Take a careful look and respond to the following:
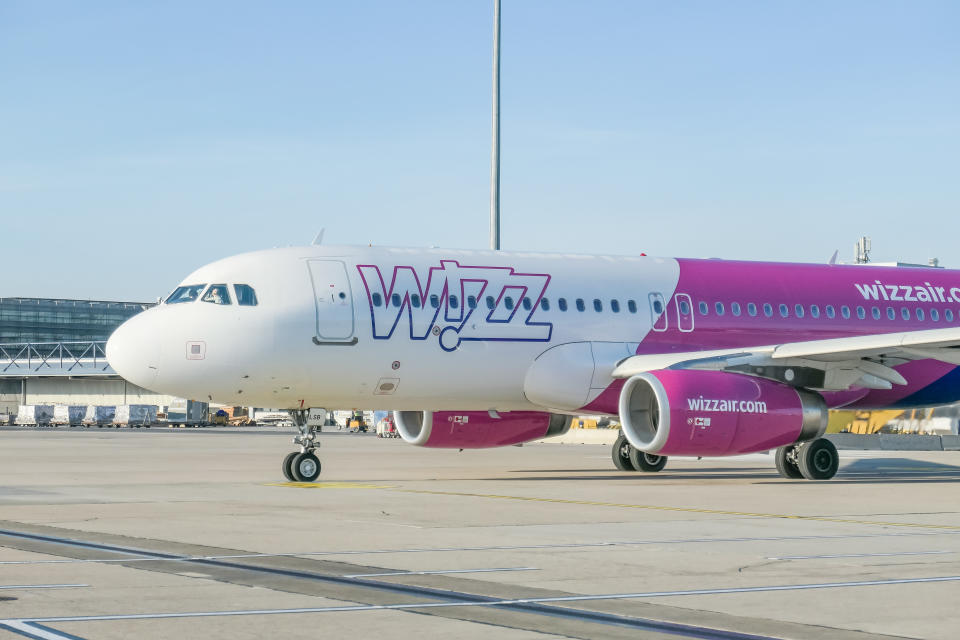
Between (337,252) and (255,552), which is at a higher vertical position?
(337,252)

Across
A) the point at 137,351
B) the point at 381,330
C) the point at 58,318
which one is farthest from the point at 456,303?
the point at 58,318

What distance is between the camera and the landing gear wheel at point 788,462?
23906 mm

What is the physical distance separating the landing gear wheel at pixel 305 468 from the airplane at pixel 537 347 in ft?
0.09

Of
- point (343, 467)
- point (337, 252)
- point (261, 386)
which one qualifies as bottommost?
point (343, 467)

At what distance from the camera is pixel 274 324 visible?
70.1 feet

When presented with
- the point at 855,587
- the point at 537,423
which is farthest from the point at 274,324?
the point at 855,587

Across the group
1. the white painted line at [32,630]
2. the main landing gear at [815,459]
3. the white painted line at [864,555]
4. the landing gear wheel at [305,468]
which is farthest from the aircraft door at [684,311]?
the white painted line at [32,630]

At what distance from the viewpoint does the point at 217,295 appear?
21.7 m

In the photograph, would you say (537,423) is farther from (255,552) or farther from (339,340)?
(255,552)

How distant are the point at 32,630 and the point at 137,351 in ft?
46.7

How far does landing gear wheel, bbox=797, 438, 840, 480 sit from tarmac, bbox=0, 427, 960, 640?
4.64 feet

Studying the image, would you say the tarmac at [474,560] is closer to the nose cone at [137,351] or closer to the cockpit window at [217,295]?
the nose cone at [137,351]

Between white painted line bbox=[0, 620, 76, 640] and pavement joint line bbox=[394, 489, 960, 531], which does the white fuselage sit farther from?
white painted line bbox=[0, 620, 76, 640]

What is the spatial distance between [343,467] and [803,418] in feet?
33.3
